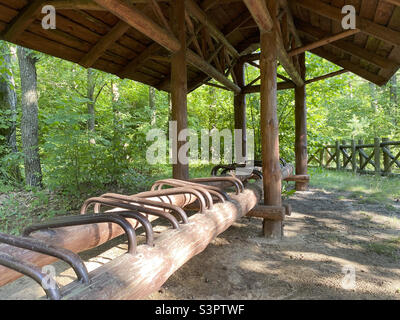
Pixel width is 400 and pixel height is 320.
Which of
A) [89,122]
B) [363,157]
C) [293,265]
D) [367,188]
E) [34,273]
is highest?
[89,122]

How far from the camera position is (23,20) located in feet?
10.5

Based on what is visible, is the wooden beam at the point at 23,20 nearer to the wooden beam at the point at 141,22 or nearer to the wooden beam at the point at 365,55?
the wooden beam at the point at 141,22

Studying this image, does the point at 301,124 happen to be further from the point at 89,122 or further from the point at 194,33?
the point at 89,122

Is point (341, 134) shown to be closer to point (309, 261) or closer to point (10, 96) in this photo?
point (309, 261)

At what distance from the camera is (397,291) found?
95.5 inches

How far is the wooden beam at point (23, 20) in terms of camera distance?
3109 millimetres

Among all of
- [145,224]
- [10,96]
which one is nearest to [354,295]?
[145,224]

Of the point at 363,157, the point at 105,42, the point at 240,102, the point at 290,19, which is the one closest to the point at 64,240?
the point at 105,42

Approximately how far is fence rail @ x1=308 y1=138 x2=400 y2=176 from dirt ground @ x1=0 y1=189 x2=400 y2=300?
195 inches

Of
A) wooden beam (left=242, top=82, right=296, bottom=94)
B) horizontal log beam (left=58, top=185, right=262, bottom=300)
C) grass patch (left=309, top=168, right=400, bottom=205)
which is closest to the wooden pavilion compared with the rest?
wooden beam (left=242, top=82, right=296, bottom=94)

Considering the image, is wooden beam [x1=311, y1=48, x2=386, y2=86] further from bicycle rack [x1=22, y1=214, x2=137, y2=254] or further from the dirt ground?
bicycle rack [x1=22, y1=214, x2=137, y2=254]

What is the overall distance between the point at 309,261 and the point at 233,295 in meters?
1.25

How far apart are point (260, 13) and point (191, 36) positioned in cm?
169

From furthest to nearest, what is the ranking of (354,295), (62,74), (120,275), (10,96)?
(62,74)
(10,96)
(354,295)
(120,275)
